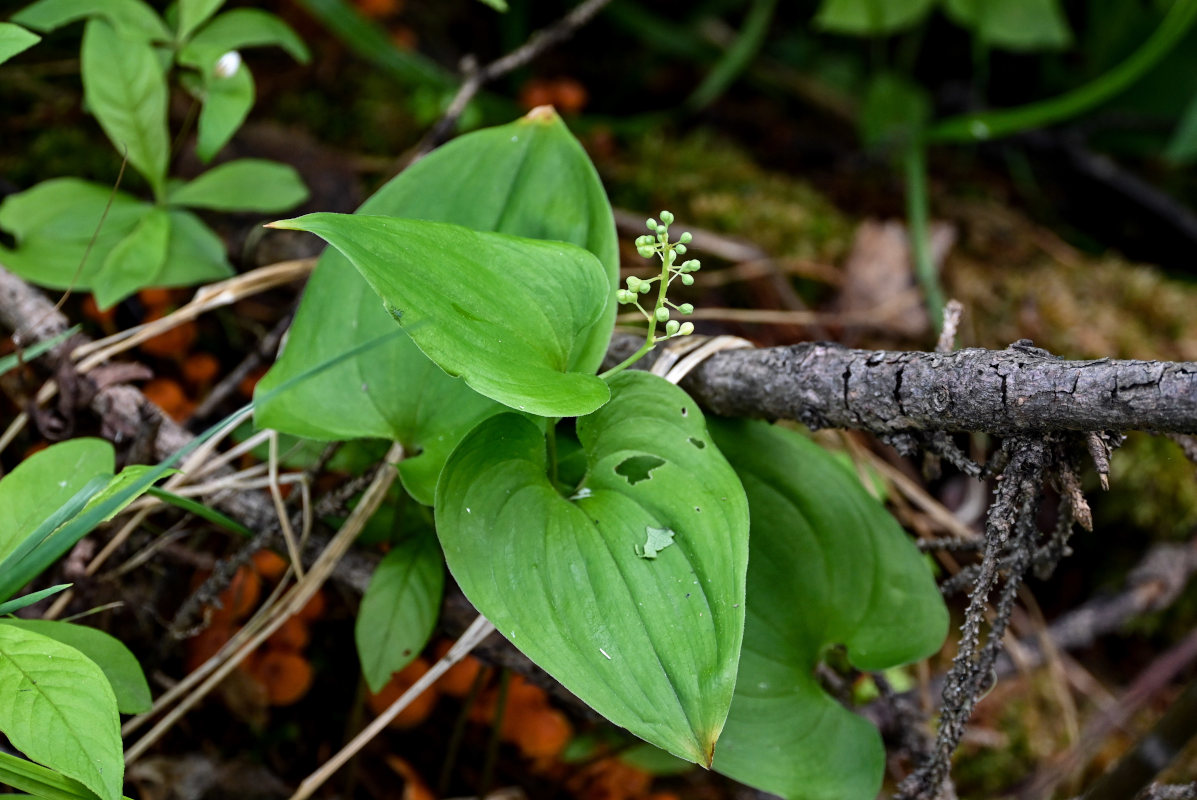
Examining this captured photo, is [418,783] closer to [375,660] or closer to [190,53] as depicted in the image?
→ [375,660]

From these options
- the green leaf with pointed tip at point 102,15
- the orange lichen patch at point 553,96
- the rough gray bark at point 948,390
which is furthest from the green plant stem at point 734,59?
the rough gray bark at point 948,390

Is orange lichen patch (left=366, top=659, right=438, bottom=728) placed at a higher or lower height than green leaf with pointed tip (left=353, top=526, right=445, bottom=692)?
lower

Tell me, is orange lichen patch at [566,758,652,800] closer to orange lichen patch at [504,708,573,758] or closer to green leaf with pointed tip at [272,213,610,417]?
orange lichen patch at [504,708,573,758]

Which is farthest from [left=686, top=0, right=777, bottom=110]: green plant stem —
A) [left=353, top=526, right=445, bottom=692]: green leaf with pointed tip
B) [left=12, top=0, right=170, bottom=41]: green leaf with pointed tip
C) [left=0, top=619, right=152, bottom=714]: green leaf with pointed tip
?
[left=0, top=619, right=152, bottom=714]: green leaf with pointed tip

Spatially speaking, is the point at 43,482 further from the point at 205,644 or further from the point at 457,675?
the point at 457,675

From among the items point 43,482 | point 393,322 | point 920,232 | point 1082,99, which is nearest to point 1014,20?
point 1082,99
